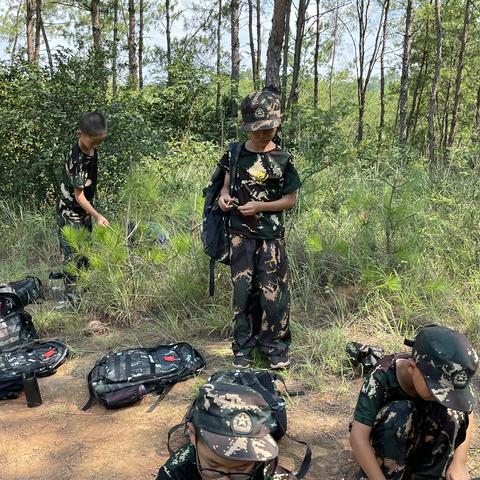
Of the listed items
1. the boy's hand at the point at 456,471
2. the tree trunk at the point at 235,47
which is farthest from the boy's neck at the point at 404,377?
the tree trunk at the point at 235,47

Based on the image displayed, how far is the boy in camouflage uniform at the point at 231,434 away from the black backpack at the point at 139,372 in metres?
1.45

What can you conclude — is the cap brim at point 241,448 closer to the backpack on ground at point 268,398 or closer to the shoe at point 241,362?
the backpack on ground at point 268,398

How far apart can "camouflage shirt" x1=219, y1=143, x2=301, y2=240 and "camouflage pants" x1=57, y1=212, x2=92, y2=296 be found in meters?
→ 1.60

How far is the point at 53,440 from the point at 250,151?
1.74 m

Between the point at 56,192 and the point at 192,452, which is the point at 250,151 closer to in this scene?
the point at 192,452

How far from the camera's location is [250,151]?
265 cm

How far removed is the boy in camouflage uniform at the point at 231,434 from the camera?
116 cm

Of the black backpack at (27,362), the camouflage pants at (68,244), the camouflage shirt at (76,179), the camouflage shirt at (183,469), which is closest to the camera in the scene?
the camouflage shirt at (183,469)

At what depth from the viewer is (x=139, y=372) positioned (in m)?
2.72

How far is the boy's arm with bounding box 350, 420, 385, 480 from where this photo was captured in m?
1.62

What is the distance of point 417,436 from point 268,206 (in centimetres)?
134

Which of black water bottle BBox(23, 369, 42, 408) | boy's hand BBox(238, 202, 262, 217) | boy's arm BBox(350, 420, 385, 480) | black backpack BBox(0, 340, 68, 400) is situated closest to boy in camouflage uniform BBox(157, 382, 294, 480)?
boy's arm BBox(350, 420, 385, 480)

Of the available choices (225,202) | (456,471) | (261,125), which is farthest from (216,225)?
(456,471)

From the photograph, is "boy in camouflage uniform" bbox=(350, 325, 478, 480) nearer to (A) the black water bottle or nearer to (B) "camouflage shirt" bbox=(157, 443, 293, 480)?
(B) "camouflage shirt" bbox=(157, 443, 293, 480)
